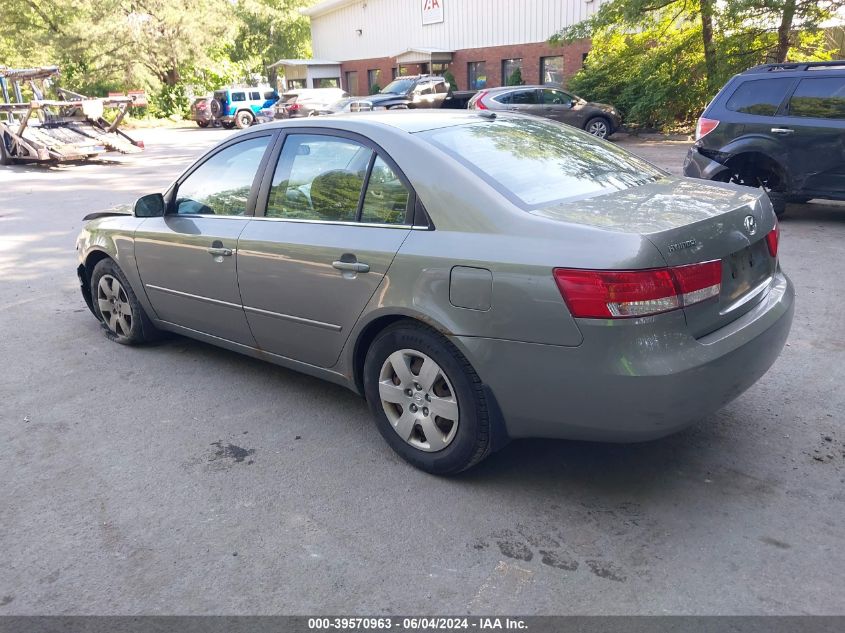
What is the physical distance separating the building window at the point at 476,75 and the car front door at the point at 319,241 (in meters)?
29.3

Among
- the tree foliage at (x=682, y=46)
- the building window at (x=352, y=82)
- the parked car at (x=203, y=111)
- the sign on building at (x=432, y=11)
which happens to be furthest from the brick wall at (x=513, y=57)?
the parked car at (x=203, y=111)

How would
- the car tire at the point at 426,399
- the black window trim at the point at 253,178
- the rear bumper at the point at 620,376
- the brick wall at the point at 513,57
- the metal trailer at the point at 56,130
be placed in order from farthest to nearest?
the brick wall at the point at 513,57 < the metal trailer at the point at 56,130 < the black window trim at the point at 253,178 < the car tire at the point at 426,399 < the rear bumper at the point at 620,376

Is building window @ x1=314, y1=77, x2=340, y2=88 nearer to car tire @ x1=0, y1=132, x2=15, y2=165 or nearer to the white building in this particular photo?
the white building

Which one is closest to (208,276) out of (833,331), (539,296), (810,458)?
(539,296)

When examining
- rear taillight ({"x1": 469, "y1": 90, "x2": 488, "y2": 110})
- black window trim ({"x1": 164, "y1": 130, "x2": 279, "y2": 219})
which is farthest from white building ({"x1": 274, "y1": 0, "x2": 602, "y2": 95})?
black window trim ({"x1": 164, "y1": 130, "x2": 279, "y2": 219})

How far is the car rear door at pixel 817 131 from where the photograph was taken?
7836 mm

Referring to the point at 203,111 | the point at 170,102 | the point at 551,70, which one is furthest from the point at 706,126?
the point at 170,102

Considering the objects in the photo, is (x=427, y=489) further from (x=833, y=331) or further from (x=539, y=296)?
(x=833, y=331)

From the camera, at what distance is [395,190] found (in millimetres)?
3557

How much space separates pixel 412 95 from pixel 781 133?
19.0 meters

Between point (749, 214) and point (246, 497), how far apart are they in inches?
104

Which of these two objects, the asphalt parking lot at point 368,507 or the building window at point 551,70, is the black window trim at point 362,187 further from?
the building window at point 551,70

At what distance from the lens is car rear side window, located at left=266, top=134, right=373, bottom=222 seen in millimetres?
3756
